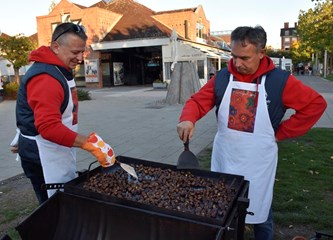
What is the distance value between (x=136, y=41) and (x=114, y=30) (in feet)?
12.2

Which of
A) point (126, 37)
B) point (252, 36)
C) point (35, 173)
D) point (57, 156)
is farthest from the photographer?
point (126, 37)

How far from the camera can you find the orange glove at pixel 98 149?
1816 mm

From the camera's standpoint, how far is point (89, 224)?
5.98 feet

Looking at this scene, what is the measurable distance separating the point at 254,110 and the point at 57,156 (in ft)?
4.23

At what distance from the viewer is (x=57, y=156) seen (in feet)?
7.19

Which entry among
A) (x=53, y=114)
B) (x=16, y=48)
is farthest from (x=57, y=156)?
(x=16, y=48)

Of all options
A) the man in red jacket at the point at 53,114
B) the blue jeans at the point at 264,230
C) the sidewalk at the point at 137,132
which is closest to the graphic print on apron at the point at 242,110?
the blue jeans at the point at 264,230

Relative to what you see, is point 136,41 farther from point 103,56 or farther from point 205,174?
point 205,174

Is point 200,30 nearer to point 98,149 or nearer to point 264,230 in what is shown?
point 264,230

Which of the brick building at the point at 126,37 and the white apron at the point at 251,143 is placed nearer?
the white apron at the point at 251,143

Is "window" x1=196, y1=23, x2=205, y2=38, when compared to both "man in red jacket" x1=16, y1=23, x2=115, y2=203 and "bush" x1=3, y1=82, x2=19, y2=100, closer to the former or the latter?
"bush" x1=3, y1=82, x2=19, y2=100

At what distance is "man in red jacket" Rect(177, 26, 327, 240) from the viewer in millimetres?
2148

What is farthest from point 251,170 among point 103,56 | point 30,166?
point 103,56

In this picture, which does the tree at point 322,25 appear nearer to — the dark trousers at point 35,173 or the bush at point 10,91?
the bush at point 10,91
